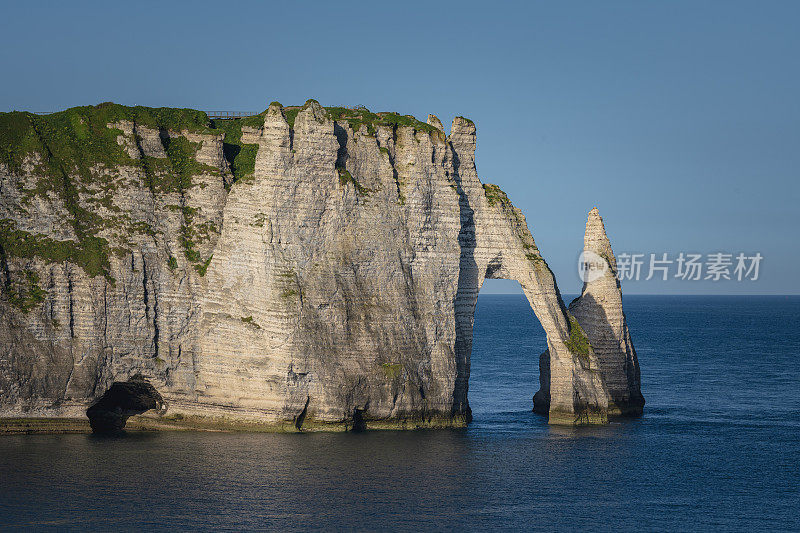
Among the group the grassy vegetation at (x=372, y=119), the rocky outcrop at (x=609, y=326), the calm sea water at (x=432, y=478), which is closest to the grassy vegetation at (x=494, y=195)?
the grassy vegetation at (x=372, y=119)

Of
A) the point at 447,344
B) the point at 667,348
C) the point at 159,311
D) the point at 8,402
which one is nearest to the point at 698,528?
the point at 447,344

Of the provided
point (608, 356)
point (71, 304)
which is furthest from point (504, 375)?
point (71, 304)

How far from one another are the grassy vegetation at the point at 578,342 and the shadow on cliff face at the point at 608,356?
11.0 feet

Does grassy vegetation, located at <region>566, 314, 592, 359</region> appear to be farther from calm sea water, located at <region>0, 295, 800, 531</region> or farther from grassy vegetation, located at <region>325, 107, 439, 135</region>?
grassy vegetation, located at <region>325, 107, 439, 135</region>

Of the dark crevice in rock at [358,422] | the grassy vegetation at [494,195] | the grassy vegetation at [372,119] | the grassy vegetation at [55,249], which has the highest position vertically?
the grassy vegetation at [372,119]

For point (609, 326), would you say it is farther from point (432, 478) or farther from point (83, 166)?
point (83, 166)

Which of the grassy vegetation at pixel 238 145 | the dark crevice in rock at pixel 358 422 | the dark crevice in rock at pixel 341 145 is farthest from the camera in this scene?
the grassy vegetation at pixel 238 145

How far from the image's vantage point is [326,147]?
58594mm

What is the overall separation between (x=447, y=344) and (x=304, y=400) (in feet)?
33.3

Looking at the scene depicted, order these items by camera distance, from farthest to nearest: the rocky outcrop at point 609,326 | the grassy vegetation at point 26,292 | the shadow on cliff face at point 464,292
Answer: the rocky outcrop at point 609,326
the shadow on cliff face at point 464,292
the grassy vegetation at point 26,292

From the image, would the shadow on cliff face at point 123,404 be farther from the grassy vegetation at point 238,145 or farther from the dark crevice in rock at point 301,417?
the grassy vegetation at point 238,145

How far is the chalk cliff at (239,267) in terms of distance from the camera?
5656 cm

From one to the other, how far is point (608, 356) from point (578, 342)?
4.97 m

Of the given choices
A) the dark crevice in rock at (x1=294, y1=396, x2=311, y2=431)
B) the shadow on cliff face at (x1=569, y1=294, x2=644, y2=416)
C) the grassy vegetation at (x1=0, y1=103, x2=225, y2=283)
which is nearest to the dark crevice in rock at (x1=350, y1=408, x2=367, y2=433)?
the dark crevice in rock at (x1=294, y1=396, x2=311, y2=431)
